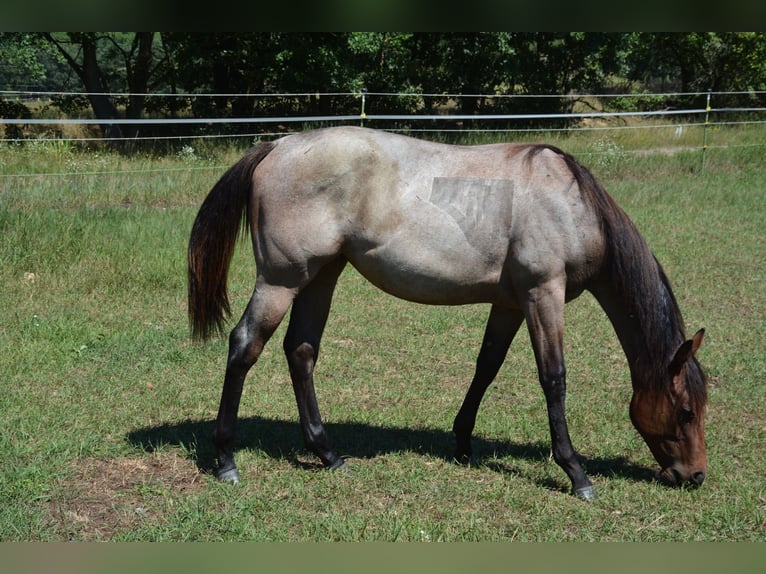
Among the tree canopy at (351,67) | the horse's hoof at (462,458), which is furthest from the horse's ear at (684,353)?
the tree canopy at (351,67)

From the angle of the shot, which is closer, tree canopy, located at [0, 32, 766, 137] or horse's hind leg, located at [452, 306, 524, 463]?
horse's hind leg, located at [452, 306, 524, 463]

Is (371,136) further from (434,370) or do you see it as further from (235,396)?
(434,370)

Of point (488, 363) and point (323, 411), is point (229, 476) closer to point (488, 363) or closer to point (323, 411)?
point (323, 411)

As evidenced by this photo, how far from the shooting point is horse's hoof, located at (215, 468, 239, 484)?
4.16 meters

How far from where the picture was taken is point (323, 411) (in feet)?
17.3

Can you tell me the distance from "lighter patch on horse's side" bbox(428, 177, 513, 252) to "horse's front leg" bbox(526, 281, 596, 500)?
1.36 ft

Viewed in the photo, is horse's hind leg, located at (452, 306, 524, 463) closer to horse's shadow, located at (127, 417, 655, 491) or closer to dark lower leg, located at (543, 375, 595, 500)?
horse's shadow, located at (127, 417, 655, 491)

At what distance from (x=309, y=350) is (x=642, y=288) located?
1938mm

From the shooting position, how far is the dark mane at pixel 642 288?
4148mm

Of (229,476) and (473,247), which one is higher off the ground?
(473,247)

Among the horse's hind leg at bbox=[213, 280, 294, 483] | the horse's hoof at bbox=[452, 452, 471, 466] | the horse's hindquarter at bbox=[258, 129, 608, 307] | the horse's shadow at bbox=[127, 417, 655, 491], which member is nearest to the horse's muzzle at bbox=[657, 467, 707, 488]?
the horse's shadow at bbox=[127, 417, 655, 491]

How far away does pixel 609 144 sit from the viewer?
13.9m

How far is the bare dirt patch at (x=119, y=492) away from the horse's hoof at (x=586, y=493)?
6.80ft

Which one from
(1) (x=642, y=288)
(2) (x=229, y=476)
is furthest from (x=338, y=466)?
(1) (x=642, y=288)
